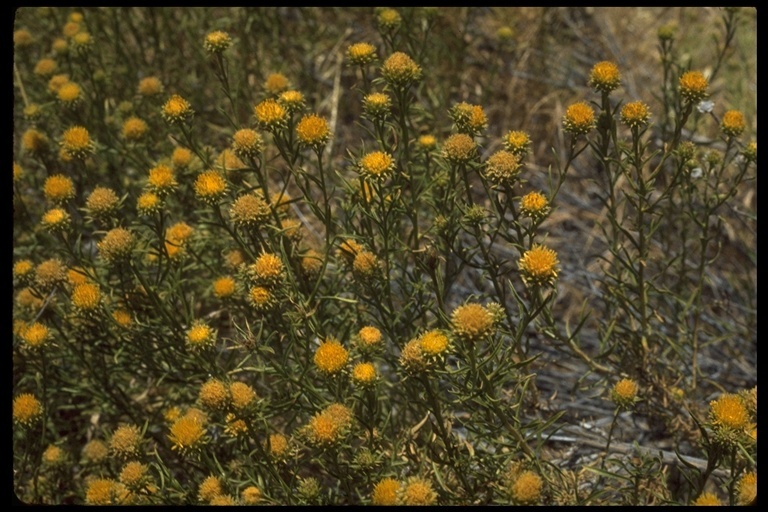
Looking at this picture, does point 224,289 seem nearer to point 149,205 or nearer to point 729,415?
point 149,205

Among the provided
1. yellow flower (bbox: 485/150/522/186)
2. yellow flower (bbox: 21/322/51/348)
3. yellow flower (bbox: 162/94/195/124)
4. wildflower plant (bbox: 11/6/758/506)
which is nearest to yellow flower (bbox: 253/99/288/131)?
wildflower plant (bbox: 11/6/758/506)

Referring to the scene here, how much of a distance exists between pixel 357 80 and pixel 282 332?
2.47m

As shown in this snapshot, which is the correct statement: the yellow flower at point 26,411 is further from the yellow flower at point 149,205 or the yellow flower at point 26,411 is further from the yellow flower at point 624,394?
the yellow flower at point 624,394

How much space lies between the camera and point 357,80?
4234mm

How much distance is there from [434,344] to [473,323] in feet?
0.37

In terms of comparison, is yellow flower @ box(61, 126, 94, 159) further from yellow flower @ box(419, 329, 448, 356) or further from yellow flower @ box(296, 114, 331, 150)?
yellow flower @ box(419, 329, 448, 356)

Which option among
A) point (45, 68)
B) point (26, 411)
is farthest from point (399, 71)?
point (45, 68)

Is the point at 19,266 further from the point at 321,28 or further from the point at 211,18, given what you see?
the point at 321,28

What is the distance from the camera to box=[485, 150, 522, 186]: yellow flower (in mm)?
1881

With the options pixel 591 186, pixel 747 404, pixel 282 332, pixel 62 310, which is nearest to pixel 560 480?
pixel 747 404

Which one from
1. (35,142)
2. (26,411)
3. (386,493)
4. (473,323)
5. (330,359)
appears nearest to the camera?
(473,323)

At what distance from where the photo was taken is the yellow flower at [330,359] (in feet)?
5.98

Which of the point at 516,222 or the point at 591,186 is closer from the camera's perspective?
the point at 516,222

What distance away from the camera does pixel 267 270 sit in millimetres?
1933
